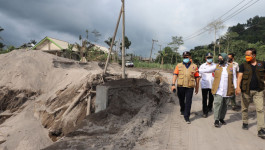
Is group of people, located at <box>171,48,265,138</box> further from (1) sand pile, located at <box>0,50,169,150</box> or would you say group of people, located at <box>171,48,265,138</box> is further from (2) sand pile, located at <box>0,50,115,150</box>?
(2) sand pile, located at <box>0,50,115,150</box>

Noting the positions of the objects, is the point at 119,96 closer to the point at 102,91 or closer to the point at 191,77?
the point at 102,91

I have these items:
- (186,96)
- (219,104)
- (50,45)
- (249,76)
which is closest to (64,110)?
(186,96)

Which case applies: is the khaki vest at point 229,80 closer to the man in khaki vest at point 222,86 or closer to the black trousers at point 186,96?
the man in khaki vest at point 222,86

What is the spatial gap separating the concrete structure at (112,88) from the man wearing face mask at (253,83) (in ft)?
12.1

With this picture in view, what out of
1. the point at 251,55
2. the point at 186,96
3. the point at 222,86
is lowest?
the point at 186,96

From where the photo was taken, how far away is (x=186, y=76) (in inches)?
168

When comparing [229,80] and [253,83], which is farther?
[229,80]

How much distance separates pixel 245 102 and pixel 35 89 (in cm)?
897

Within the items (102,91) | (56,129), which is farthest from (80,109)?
(102,91)

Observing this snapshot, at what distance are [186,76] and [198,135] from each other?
1.45 m

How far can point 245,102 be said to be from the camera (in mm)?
3754

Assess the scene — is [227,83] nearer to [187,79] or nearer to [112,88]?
[187,79]

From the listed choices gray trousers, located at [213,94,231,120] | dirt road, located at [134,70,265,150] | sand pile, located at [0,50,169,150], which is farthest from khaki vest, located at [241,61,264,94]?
sand pile, located at [0,50,169,150]

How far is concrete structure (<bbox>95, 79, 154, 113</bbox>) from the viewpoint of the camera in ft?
17.9
